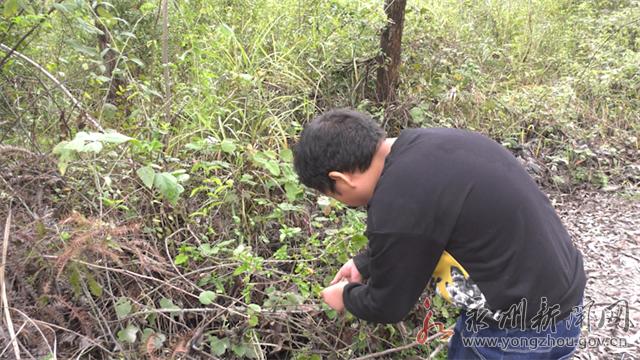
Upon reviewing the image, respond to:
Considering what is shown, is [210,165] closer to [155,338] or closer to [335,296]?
[155,338]

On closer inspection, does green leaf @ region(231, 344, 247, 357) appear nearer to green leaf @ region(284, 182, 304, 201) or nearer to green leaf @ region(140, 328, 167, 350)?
green leaf @ region(140, 328, 167, 350)

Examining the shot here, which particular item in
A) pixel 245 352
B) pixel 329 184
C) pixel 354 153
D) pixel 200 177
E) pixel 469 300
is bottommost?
pixel 245 352

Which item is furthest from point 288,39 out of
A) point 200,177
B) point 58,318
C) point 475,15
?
point 475,15

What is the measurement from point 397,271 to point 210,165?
125 cm

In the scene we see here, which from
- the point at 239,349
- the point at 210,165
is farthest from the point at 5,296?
the point at 210,165

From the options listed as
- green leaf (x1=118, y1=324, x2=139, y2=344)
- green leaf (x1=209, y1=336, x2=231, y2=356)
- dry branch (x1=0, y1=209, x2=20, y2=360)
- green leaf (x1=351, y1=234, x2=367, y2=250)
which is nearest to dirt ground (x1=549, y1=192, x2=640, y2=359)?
green leaf (x1=351, y1=234, x2=367, y2=250)

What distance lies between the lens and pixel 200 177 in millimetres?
2648

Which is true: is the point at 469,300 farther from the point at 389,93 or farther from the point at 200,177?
the point at 389,93

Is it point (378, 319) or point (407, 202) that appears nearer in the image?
point (407, 202)

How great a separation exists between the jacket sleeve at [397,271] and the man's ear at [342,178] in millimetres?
190

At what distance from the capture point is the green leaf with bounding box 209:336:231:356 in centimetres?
196

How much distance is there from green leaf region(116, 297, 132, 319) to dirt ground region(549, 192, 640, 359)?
82.8 inches

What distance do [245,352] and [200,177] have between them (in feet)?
3.30

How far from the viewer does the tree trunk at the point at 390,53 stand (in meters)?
3.71
